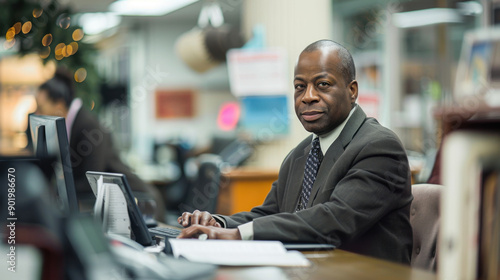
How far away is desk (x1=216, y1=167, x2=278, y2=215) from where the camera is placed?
501 centimetres

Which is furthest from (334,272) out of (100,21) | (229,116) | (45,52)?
(100,21)

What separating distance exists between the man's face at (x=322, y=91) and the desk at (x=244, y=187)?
2.98 m

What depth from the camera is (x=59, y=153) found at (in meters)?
1.73

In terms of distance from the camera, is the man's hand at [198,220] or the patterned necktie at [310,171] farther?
the patterned necktie at [310,171]

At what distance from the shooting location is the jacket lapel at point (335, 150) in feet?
6.48

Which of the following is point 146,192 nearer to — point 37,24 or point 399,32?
point 37,24

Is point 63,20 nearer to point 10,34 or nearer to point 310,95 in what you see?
point 10,34

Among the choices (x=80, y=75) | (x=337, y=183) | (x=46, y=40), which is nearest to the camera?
(x=337, y=183)

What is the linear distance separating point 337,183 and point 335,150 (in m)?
0.14

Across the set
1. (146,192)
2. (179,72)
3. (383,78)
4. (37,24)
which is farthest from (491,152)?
(179,72)

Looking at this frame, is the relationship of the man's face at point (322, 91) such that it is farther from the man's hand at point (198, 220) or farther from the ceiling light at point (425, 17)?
the ceiling light at point (425, 17)

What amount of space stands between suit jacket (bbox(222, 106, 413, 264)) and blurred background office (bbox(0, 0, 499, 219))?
24 centimetres

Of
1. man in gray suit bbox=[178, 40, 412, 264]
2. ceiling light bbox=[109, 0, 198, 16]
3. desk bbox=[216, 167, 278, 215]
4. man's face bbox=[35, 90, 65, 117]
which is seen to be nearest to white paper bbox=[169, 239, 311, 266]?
man in gray suit bbox=[178, 40, 412, 264]

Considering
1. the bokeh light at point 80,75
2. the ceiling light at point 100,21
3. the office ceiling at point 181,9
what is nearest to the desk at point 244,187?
the bokeh light at point 80,75
